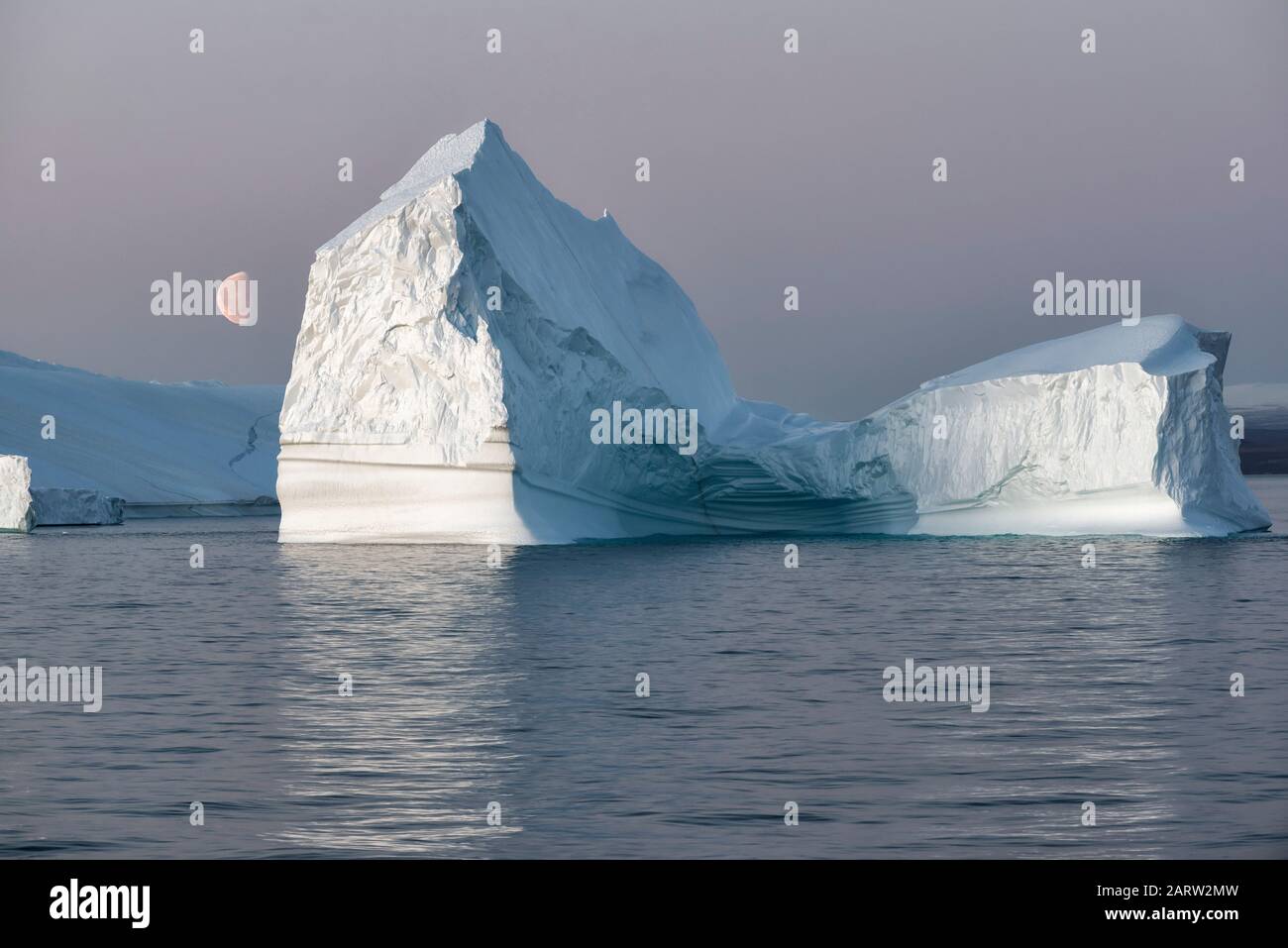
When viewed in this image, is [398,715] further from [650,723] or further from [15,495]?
[15,495]

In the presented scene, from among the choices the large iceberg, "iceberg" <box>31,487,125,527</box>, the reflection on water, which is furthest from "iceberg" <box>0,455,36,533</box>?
the reflection on water

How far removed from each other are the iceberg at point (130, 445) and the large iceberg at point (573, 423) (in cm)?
2495

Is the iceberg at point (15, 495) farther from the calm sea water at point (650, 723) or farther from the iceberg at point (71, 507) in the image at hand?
the calm sea water at point (650, 723)

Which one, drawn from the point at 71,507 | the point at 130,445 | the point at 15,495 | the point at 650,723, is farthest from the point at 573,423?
the point at 130,445

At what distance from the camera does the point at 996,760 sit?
26.4ft

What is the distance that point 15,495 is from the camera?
41531 millimetres

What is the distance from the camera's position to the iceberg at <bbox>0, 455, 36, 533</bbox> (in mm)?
40531

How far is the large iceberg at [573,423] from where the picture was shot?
24656 mm

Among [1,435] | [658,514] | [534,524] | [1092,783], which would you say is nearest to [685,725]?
[1092,783]

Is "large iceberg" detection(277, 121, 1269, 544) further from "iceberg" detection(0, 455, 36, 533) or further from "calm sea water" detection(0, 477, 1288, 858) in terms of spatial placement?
"iceberg" detection(0, 455, 36, 533)

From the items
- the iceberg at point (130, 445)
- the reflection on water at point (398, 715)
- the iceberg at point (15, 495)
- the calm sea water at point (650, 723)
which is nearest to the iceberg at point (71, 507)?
the iceberg at point (130, 445)
